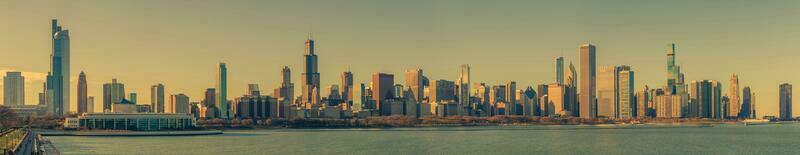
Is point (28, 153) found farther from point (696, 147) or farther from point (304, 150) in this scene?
point (696, 147)

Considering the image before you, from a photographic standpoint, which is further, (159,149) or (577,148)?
(577,148)

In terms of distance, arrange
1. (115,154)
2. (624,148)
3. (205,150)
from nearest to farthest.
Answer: (115,154) < (205,150) < (624,148)

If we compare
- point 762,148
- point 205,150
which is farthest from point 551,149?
point 205,150

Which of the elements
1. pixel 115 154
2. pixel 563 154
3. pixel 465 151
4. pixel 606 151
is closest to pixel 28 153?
pixel 115 154

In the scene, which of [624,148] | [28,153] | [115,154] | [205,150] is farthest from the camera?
[624,148]

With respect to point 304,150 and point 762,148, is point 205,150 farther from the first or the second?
point 762,148

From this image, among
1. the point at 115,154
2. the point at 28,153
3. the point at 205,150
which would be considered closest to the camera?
the point at 28,153

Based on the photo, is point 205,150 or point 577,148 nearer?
point 205,150

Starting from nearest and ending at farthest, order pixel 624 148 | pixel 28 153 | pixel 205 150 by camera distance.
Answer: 1. pixel 28 153
2. pixel 205 150
3. pixel 624 148
